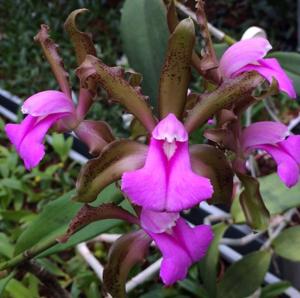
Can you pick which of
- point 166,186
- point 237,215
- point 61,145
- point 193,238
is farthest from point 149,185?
point 61,145

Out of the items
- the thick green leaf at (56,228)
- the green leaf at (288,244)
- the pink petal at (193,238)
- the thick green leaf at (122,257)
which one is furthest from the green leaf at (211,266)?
the pink petal at (193,238)

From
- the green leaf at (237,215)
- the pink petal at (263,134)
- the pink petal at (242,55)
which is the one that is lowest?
the green leaf at (237,215)

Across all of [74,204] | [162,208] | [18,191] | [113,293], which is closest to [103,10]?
[18,191]

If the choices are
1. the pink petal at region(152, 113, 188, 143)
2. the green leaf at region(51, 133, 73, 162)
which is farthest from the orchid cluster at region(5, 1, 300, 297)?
the green leaf at region(51, 133, 73, 162)

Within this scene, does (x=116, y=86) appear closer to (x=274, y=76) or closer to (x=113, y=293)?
(x=274, y=76)

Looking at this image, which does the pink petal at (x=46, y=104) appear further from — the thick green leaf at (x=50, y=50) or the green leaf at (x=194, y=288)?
the green leaf at (x=194, y=288)

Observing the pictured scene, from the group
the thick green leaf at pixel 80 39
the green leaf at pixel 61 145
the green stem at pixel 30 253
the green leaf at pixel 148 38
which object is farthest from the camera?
the green leaf at pixel 61 145

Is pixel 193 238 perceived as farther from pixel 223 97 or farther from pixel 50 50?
pixel 50 50
